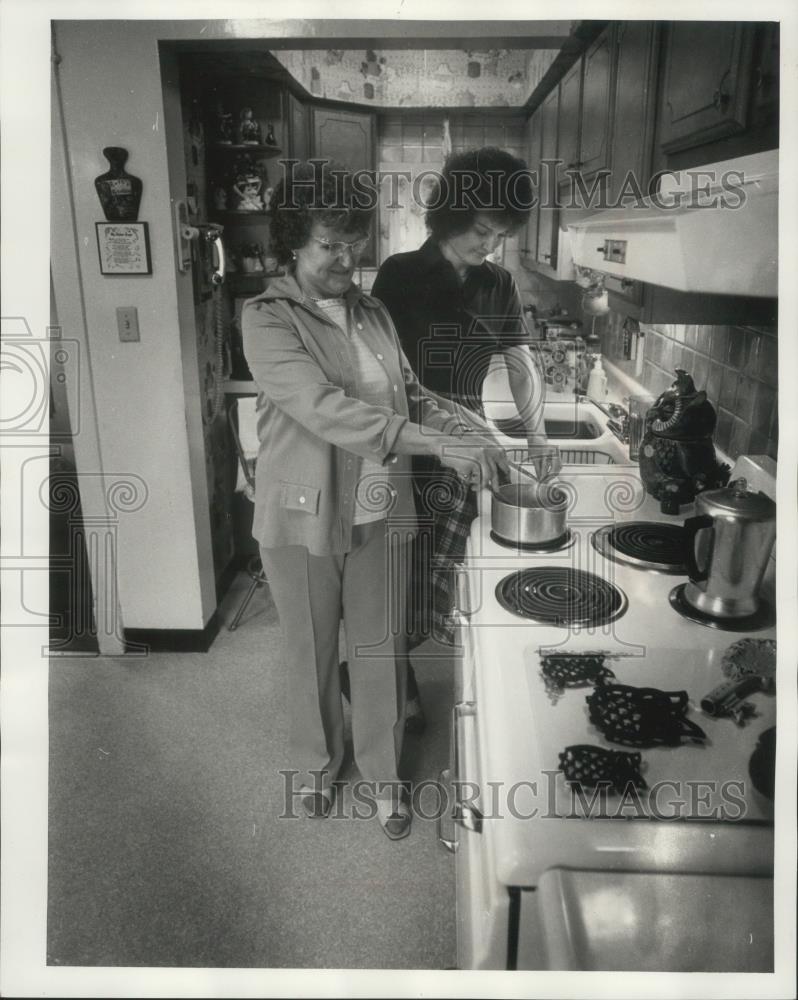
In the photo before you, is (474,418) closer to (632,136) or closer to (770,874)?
(632,136)

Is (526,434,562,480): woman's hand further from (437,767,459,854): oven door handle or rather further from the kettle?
(437,767,459,854): oven door handle

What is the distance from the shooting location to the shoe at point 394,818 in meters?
1.35

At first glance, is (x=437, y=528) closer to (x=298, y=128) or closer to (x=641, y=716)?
(x=641, y=716)

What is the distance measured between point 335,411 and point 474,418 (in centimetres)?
37

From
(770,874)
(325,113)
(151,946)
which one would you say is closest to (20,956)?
(151,946)

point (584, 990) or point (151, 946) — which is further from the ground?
point (584, 990)

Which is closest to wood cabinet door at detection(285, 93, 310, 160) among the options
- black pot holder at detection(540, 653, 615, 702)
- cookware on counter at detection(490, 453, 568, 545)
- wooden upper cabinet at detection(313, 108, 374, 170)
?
wooden upper cabinet at detection(313, 108, 374, 170)

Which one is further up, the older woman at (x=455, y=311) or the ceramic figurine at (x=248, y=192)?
the ceramic figurine at (x=248, y=192)

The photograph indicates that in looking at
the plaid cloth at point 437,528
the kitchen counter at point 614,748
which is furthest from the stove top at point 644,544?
the plaid cloth at point 437,528

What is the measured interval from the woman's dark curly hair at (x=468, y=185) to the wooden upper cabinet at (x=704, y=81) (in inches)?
11.8

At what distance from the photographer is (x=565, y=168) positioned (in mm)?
1260

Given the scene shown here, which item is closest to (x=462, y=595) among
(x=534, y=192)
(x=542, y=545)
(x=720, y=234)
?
(x=542, y=545)

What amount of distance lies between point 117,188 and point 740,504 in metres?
1.35

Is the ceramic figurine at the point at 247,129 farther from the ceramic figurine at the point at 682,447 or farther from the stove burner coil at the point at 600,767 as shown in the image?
the stove burner coil at the point at 600,767
